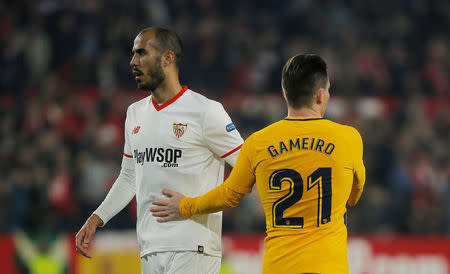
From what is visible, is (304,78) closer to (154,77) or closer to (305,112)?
(305,112)

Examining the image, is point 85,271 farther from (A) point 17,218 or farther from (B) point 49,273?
(A) point 17,218

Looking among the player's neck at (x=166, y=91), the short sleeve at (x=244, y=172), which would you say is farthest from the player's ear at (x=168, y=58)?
the short sleeve at (x=244, y=172)

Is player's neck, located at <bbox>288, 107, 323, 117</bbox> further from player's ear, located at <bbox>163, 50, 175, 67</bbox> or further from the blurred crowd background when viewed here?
the blurred crowd background

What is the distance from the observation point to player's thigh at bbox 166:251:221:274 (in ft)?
13.6

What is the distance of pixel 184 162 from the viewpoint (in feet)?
14.0

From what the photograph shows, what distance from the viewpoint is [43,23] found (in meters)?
12.5

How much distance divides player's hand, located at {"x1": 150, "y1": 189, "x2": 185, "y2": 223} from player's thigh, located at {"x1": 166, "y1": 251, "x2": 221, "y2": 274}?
0.67ft

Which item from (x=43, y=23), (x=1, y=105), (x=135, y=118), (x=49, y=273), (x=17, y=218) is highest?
(x=43, y=23)

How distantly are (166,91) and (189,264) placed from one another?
1.02 meters

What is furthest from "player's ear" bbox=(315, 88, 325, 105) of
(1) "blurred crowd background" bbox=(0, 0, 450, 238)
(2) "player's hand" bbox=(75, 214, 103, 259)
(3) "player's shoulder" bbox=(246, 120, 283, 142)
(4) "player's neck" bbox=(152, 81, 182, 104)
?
(1) "blurred crowd background" bbox=(0, 0, 450, 238)

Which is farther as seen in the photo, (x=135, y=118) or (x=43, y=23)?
(x=43, y=23)

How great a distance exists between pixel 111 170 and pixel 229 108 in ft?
7.05

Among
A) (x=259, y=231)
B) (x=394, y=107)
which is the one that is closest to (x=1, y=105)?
(x=259, y=231)

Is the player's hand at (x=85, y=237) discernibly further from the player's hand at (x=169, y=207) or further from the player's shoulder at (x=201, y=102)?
the player's shoulder at (x=201, y=102)
